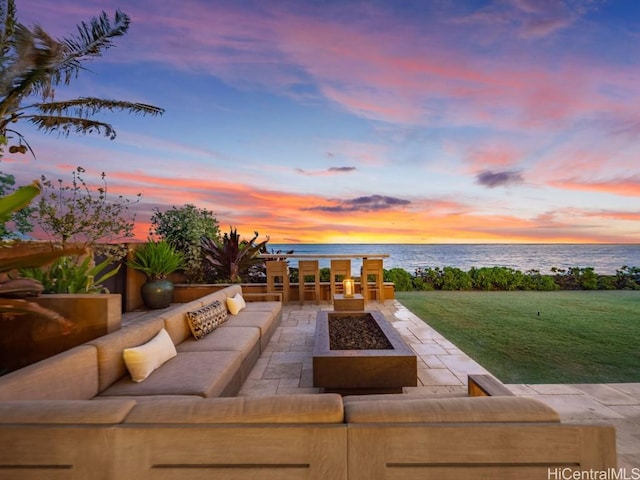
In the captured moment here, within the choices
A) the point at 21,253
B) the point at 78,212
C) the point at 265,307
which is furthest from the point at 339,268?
the point at 21,253

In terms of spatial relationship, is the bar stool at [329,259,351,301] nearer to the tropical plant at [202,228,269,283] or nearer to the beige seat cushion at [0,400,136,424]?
the tropical plant at [202,228,269,283]

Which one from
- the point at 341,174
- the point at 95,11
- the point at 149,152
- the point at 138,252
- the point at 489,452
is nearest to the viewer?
the point at 489,452

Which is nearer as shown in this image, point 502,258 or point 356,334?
point 356,334

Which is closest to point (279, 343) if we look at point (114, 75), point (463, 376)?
point (463, 376)

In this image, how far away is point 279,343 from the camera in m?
4.26

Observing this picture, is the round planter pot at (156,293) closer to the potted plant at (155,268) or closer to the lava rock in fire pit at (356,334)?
Answer: the potted plant at (155,268)

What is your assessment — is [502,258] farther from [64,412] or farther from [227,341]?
[64,412]

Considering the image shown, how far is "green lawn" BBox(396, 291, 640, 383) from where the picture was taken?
3.24 m

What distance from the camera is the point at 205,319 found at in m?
3.41

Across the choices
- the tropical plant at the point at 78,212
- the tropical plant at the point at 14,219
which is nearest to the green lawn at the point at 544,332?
the tropical plant at the point at 78,212

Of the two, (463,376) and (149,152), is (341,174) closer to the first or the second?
(149,152)

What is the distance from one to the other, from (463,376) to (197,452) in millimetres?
2877

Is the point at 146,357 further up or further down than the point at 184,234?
further down

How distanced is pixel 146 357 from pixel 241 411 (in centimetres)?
154
